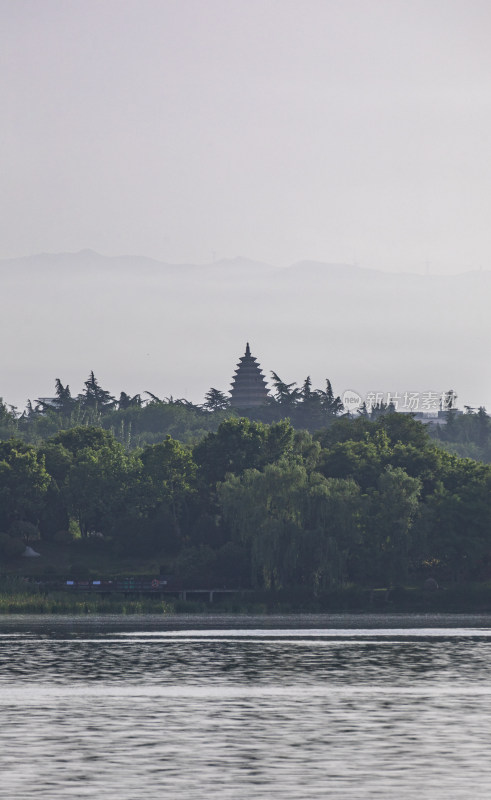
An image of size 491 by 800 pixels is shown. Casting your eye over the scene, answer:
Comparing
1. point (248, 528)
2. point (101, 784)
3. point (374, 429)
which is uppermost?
point (374, 429)

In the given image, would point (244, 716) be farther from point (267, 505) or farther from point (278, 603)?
point (267, 505)

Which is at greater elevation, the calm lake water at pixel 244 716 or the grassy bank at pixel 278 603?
the grassy bank at pixel 278 603

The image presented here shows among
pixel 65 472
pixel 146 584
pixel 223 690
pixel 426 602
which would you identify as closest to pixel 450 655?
pixel 223 690

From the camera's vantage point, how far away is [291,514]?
111000 millimetres

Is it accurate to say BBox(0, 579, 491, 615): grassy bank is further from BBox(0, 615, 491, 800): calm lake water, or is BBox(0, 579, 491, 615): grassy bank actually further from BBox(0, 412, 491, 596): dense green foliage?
BBox(0, 615, 491, 800): calm lake water

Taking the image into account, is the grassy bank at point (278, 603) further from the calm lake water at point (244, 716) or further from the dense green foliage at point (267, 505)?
the calm lake water at point (244, 716)

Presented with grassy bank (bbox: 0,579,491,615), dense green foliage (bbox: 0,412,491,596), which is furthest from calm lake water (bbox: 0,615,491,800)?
dense green foliage (bbox: 0,412,491,596)

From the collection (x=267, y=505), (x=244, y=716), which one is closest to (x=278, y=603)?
(x=267, y=505)

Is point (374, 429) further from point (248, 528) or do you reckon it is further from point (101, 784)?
point (101, 784)

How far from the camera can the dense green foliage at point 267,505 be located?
359 ft

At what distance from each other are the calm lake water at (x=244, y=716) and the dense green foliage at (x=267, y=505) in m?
21.3

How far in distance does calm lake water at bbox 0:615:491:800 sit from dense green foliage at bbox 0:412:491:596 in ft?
69.9

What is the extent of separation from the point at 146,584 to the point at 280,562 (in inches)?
507

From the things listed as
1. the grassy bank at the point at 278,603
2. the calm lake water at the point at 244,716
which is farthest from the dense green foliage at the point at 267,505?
the calm lake water at the point at 244,716
